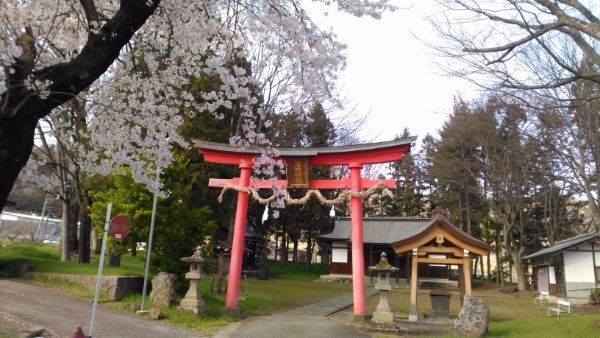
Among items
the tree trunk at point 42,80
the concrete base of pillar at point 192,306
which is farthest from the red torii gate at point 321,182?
the tree trunk at point 42,80

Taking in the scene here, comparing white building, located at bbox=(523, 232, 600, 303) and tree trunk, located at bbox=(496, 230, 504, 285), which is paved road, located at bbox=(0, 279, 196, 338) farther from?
tree trunk, located at bbox=(496, 230, 504, 285)

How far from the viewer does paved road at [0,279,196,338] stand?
8.32 m

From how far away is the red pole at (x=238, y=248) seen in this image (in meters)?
12.5

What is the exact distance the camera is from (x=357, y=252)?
12430 mm

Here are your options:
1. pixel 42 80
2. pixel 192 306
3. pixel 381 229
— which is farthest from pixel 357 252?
pixel 381 229

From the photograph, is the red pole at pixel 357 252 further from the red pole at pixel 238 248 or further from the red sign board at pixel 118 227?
the red sign board at pixel 118 227

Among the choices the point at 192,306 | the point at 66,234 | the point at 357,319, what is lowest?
the point at 357,319

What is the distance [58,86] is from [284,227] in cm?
3197

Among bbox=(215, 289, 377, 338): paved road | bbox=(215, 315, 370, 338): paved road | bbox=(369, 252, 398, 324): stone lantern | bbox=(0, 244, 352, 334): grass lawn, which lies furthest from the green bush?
bbox=(215, 315, 370, 338): paved road

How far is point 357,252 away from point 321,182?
245 centimetres

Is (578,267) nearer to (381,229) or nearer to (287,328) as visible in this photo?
(381,229)

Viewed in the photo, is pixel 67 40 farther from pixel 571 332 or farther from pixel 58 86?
pixel 571 332

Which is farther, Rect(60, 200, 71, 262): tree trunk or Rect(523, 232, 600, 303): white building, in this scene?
Rect(523, 232, 600, 303): white building

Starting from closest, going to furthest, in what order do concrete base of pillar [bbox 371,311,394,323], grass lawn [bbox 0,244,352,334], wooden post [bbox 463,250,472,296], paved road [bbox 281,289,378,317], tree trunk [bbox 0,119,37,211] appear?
tree trunk [bbox 0,119,37,211] → grass lawn [bbox 0,244,352,334] → concrete base of pillar [bbox 371,311,394,323] → wooden post [bbox 463,250,472,296] → paved road [bbox 281,289,378,317]
